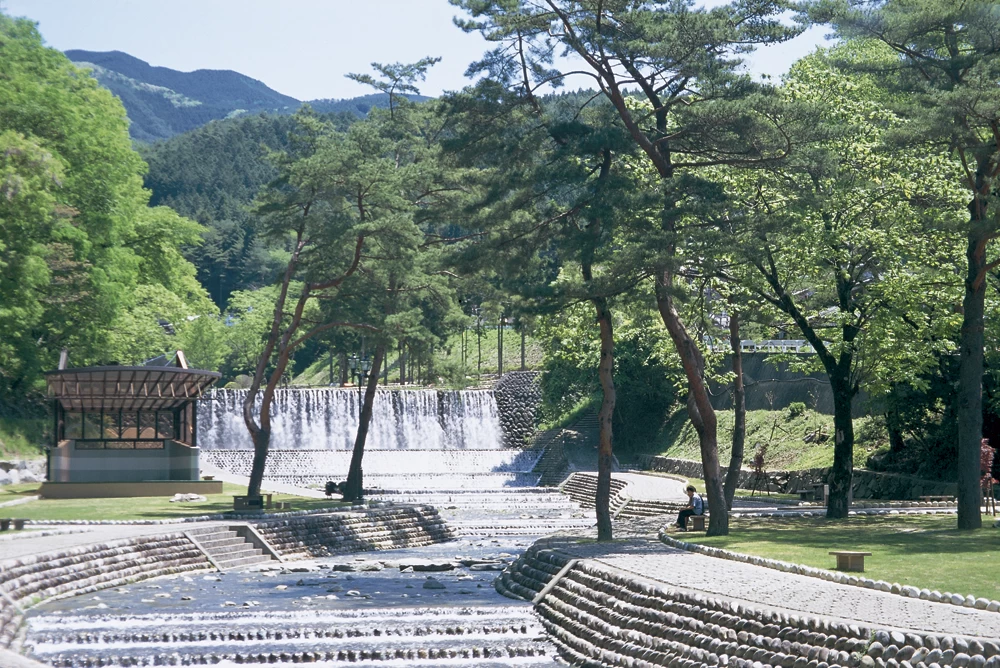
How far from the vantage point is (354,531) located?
104 ft

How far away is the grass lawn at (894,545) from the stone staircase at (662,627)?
290 cm

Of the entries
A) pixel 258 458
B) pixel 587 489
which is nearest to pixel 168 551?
pixel 258 458

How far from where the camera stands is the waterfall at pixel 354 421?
5600 centimetres

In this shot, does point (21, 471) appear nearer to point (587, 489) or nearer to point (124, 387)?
point (124, 387)

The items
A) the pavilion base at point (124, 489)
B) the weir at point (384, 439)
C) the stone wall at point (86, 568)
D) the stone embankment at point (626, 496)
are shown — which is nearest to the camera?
the stone wall at point (86, 568)

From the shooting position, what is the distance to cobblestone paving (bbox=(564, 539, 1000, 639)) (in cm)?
1309

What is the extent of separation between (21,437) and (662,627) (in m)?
32.7

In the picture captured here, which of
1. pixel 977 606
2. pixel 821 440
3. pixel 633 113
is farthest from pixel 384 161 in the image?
pixel 977 606

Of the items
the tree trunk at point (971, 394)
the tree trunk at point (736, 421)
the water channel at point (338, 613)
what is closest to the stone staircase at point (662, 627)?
the water channel at point (338, 613)

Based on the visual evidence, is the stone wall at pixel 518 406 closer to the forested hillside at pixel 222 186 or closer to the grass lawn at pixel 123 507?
the grass lawn at pixel 123 507

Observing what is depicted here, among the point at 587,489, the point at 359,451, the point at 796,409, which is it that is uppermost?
the point at 796,409

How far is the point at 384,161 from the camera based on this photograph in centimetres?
3284

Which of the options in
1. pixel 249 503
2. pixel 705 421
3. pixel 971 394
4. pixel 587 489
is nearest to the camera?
pixel 971 394

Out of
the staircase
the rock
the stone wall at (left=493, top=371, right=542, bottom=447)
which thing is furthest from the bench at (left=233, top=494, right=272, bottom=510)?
the stone wall at (left=493, top=371, right=542, bottom=447)
